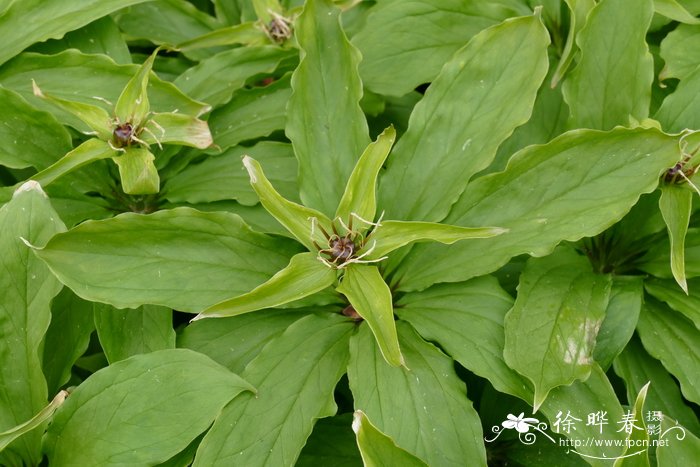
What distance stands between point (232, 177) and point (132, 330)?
489mm

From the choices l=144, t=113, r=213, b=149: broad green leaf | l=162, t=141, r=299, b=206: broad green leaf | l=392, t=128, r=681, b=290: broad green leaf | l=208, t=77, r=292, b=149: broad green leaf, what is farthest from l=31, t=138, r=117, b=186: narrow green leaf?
l=392, t=128, r=681, b=290: broad green leaf

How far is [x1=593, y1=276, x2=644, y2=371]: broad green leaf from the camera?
181 centimetres

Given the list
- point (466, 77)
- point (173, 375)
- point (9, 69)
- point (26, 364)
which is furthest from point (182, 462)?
point (9, 69)

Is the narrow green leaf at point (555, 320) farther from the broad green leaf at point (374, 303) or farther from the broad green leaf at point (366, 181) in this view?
the broad green leaf at point (366, 181)

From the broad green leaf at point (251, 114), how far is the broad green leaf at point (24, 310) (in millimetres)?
581

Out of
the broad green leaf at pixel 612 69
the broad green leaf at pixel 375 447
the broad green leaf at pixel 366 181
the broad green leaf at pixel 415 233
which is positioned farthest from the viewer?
the broad green leaf at pixel 612 69

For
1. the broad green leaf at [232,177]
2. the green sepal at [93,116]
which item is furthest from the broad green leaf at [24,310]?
the broad green leaf at [232,177]

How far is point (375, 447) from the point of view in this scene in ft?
4.83

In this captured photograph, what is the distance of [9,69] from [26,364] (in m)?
0.96

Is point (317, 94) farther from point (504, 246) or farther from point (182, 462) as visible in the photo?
point (182, 462)

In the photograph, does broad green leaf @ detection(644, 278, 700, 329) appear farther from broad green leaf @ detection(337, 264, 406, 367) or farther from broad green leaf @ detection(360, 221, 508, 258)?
broad green leaf @ detection(337, 264, 406, 367)

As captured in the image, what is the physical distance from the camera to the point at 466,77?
1.88 meters

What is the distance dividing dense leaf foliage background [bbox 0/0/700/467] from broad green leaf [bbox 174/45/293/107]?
3 cm

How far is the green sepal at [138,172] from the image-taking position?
6.22 ft
